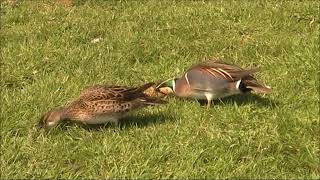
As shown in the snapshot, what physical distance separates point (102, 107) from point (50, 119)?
1.85ft

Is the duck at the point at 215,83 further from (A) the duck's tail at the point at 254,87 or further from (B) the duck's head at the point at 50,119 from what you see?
(B) the duck's head at the point at 50,119

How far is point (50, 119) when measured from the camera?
588 cm

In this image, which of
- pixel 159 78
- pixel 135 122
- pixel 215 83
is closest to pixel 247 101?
pixel 215 83

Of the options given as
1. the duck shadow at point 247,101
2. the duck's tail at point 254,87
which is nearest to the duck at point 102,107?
the duck shadow at point 247,101

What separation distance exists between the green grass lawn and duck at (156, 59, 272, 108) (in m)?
0.15

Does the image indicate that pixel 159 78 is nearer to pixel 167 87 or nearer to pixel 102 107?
pixel 167 87

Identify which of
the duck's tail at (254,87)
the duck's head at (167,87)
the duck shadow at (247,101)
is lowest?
the duck shadow at (247,101)

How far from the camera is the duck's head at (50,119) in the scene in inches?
231

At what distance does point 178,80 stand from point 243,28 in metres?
2.52

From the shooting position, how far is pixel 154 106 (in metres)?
6.43

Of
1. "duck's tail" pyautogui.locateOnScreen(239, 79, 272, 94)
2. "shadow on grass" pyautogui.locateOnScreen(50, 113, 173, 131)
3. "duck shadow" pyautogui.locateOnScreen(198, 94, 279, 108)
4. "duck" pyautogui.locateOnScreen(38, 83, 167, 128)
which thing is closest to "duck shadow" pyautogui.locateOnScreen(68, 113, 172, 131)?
"shadow on grass" pyautogui.locateOnScreen(50, 113, 173, 131)

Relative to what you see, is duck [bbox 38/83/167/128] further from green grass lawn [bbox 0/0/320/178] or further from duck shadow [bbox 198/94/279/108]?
duck shadow [bbox 198/94/279/108]

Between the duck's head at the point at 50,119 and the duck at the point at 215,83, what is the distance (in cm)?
141

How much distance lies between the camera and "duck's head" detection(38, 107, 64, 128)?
19.3 ft
